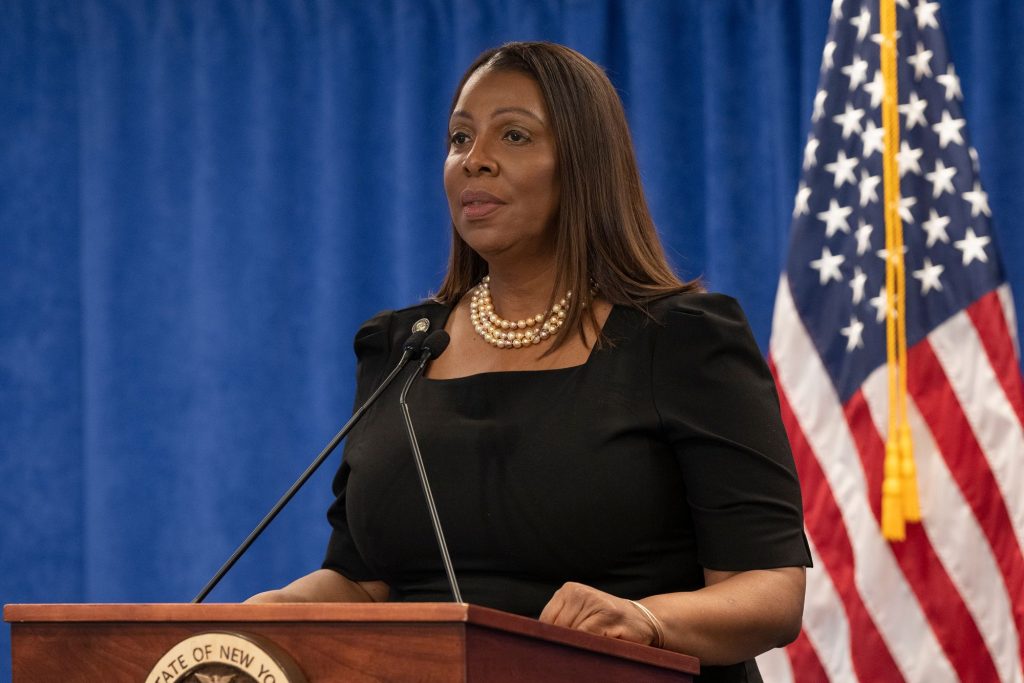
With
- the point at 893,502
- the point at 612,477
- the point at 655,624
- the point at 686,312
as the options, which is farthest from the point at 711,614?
the point at 893,502

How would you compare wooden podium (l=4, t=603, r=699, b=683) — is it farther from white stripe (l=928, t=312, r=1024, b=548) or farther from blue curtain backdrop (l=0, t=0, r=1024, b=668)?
blue curtain backdrop (l=0, t=0, r=1024, b=668)

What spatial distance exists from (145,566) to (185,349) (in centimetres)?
62

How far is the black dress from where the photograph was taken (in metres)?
1.70

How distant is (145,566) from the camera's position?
3.92 metres

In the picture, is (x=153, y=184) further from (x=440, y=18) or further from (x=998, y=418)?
(x=998, y=418)

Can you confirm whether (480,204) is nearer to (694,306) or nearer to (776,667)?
(694,306)

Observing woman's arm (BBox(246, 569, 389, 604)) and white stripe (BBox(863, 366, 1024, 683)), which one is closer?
woman's arm (BBox(246, 569, 389, 604))

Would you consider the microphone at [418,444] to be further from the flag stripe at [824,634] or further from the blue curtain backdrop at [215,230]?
the blue curtain backdrop at [215,230]

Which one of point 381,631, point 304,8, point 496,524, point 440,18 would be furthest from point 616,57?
point 381,631

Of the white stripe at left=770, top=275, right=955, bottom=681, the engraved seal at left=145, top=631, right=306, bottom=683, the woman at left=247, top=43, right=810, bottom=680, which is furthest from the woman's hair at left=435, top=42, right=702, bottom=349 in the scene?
the white stripe at left=770, top=275, right=955, bottom=681

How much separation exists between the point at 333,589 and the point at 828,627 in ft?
4.55

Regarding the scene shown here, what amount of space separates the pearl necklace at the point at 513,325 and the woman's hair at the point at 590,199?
22 millimetres

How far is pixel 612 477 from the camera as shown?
170 centimetres

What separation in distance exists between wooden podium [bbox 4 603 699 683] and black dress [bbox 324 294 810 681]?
0.29 metres
